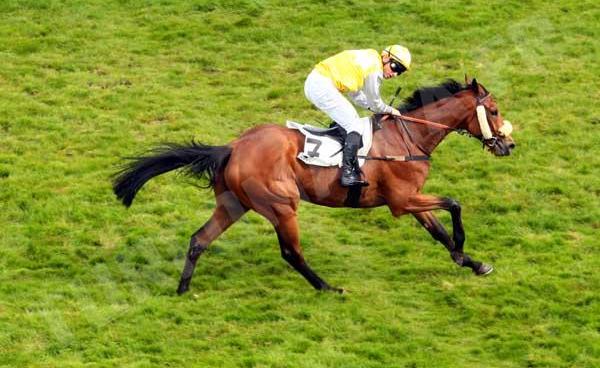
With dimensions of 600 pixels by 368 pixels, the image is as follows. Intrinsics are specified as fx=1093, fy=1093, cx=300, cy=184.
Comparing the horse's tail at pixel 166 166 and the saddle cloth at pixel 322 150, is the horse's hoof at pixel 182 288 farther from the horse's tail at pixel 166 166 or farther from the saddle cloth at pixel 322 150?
the saddle cloth at pixel 322 150

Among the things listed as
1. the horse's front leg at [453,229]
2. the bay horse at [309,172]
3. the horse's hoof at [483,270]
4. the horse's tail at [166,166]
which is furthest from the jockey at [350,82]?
the horse's hoof at [483,270]

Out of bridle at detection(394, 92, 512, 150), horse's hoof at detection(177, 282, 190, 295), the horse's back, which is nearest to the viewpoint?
the horse's back

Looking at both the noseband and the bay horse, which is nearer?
the bay horse

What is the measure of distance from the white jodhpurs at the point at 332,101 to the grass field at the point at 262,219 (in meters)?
1.75

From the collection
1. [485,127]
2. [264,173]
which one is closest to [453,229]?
[485,127]

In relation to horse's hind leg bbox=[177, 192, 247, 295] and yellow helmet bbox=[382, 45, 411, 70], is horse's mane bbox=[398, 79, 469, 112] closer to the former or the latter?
yellow helmet bbox=[382, 45, 411, 70]

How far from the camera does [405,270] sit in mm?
12320

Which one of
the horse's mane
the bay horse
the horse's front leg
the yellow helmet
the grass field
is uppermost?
the yellow helmet

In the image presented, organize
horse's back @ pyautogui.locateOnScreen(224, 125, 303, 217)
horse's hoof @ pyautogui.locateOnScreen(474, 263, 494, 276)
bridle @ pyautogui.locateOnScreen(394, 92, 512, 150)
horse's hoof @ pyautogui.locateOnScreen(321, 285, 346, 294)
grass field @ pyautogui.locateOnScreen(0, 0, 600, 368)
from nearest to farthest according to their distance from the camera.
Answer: grass field @ pyautogui.locateOnScreen(0, 0, 600, 368)
horse's back @ pyautogui.locateOnScreen(224, 125, 303, 217)
horse's hoof @ pyautogui.locateOnScreen(321, 285, 346, 294)
horse's hoof @ pyautogui.locateOnScreen(474, 263, 494, 276)
bridle @ pyautogui.locateOnScreen(394, 92, 512, 150)

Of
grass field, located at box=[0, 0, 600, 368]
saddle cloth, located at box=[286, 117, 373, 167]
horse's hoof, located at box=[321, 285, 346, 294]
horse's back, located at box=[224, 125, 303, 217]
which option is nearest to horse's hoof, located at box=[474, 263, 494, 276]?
grass field, located at box=[0, 0, 600, 368]

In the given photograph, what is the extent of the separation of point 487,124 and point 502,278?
1.72m

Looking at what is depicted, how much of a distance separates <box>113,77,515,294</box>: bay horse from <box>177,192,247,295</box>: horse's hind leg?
0.01 meters

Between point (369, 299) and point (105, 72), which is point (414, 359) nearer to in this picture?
point (369, 299)

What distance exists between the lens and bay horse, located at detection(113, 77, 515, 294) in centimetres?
1141
